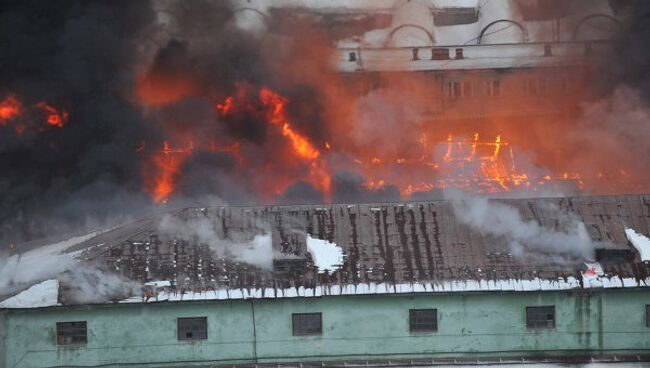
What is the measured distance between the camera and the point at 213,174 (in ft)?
143

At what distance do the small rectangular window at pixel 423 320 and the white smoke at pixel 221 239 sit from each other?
12.5 feet

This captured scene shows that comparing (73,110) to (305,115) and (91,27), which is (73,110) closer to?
(91,27)

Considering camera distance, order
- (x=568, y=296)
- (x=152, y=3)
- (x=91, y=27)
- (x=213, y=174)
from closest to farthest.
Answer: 1. (x=568, y=296)
2. (x=213, y=174)
3. (x=91, y=27)
4. (x=152, y=3)

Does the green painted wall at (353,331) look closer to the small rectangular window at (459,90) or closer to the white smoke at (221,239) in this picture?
the white smoke at (221,239)

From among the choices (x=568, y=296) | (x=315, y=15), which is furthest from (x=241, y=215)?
(x=315, y=15)

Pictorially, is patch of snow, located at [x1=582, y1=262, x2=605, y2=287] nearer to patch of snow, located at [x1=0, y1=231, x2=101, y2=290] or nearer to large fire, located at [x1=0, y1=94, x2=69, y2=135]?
patch of snow, located at [x1=0, y1=231, x2=101, y2=290]

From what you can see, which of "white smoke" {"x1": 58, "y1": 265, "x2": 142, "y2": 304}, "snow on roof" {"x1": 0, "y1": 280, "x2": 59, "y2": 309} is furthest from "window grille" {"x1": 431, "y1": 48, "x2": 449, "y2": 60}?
"snow on roof" {"x1": 0, "y1": 280, "x2": 59, "y2": 309}

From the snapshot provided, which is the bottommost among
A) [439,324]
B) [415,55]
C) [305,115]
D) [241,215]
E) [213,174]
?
[439,324]

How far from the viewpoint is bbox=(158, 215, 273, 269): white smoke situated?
27.0 m

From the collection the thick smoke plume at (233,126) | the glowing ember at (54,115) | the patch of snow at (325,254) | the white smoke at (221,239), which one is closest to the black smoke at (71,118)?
the thick smoke plume at (233,126)

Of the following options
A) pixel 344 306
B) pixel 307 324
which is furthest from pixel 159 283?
pixel 344 306

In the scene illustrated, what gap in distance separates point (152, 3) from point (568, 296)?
31.3 meters

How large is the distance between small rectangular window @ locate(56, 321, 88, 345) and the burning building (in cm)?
5

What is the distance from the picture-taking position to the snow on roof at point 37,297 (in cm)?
2558
